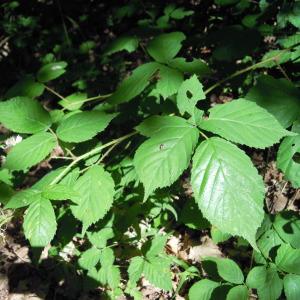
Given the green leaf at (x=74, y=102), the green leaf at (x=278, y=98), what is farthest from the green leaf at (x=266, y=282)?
the green leaf at (x=74, y=102)

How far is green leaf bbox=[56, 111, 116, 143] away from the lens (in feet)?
5.21

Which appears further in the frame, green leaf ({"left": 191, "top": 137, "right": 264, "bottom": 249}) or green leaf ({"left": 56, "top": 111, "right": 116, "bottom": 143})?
green leaf ({"left": 56, "top": 111, "right": 116, "bottom": 143})

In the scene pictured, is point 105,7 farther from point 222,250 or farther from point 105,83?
point 222,250

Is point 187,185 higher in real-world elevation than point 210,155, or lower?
lower

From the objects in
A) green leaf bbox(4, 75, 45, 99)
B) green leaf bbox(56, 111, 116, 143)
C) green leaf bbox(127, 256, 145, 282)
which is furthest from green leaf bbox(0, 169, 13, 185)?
green leaf bbox(127, 256, 145, 282)

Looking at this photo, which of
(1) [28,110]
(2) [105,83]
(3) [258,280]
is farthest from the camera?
(2) [105,83]

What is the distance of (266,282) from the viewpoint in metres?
1.79

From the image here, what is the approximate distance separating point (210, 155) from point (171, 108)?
0.82 metres

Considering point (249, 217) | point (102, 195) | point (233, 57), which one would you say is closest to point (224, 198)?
point (249, 217)

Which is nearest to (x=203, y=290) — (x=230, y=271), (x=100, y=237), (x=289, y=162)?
(x=230, y=271)

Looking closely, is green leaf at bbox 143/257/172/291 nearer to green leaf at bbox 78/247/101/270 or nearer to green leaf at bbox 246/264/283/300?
green leaf at bbox 78/247/101/270

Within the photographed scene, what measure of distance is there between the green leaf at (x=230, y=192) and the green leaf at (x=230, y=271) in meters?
0.94

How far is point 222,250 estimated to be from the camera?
128 inches

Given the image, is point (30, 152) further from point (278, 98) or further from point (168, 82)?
point (278, 98)
